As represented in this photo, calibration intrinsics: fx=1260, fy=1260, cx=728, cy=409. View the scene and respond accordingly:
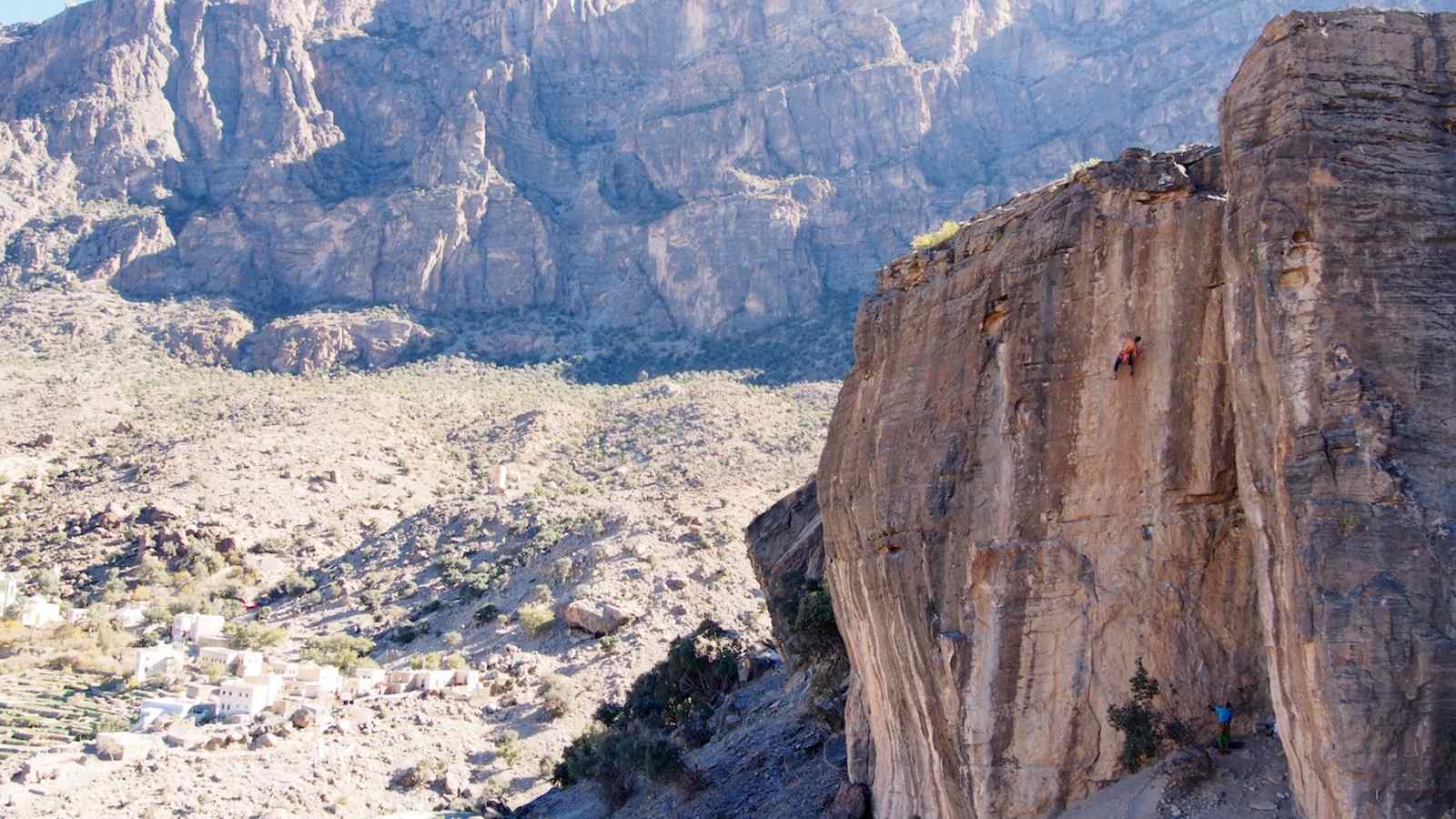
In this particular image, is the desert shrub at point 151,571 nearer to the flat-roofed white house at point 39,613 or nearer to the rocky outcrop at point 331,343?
the flat-roofed white house at point 39,613

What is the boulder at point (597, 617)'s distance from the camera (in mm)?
51156

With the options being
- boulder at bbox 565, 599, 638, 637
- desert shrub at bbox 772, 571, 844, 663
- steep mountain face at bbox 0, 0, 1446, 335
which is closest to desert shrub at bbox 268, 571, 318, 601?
boulder at bbox 565, 599, 638, 637

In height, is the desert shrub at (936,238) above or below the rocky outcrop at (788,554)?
above

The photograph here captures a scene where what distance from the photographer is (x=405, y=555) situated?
64500mm

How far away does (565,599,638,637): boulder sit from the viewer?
51156mm

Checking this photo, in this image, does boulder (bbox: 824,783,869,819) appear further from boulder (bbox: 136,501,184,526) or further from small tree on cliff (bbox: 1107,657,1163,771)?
boulder (bbox: 136,501,184,526)

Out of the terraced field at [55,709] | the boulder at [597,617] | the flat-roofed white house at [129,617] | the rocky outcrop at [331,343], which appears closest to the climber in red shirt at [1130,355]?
the terraced field at [55,709]

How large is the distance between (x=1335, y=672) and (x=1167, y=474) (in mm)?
3479

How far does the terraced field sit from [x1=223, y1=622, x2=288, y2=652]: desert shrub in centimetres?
558

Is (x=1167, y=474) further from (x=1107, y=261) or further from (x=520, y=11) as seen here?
(x=520, y=11)

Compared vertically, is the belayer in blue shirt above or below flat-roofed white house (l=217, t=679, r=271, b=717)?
above

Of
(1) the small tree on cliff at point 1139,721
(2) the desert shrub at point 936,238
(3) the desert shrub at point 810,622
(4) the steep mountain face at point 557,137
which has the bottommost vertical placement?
(3) the desert shrub at point 810,622

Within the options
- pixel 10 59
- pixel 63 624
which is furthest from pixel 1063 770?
pixel 10 59

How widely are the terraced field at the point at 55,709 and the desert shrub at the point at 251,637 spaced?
18.3 ft
